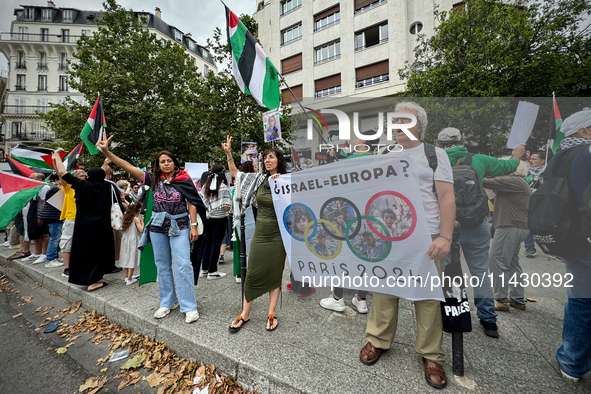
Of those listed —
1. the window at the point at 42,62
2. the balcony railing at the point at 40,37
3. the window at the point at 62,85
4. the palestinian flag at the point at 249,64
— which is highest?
the balcony railing at the point at 40,37

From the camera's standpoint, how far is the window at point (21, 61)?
115ft

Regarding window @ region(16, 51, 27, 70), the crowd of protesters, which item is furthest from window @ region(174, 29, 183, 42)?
the crowd of protesters

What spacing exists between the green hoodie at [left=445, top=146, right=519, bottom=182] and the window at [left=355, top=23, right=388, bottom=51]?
18.7 m

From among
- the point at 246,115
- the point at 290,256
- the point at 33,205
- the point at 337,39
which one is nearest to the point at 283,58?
the point at 337,39

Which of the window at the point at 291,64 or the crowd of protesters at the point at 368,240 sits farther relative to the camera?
the window at the point at 291,64

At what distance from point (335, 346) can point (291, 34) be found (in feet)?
82.1

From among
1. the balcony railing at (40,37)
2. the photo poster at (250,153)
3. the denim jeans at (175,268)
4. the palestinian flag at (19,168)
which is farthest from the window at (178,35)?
the denim jeans at (175,268)

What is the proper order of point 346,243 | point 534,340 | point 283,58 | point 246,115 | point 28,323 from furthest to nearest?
point 283,58
point 246,115
point 28,323
point 534,340
point 346,243

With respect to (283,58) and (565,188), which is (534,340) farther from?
(283,58)

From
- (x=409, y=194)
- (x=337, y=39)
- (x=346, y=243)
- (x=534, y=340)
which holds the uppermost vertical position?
(x=337, y=39)

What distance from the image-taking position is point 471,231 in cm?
258

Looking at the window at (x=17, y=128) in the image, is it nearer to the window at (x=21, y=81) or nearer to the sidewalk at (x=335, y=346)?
the window at (x=21, y=81)

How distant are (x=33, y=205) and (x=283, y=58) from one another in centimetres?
2111

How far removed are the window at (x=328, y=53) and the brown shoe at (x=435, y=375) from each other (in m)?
21.2
